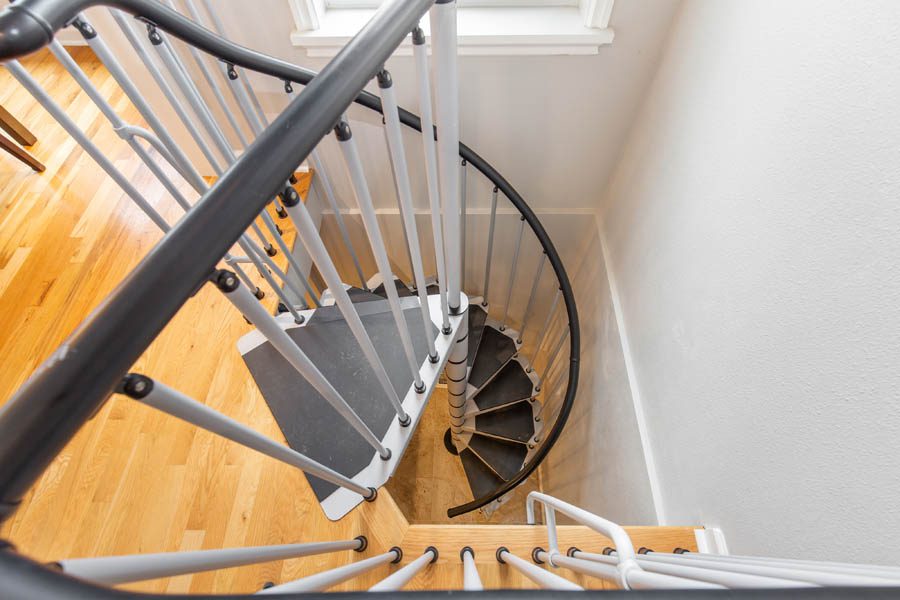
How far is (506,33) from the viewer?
1.72 meters

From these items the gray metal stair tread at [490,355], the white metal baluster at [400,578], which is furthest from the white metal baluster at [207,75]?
the gray metal stair tread at [490,355]

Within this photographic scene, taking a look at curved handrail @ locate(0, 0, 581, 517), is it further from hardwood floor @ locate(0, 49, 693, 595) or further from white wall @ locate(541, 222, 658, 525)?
hardwood floor @ locate(0, 49, 693, 595)

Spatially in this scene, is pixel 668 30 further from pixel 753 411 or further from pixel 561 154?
pixel 753 411

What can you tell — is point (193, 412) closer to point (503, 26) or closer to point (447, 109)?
point (447, 109)

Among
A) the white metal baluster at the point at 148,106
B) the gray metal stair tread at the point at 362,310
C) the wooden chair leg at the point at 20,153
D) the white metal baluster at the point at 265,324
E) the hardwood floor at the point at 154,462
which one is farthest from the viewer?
the wooden chair leg at the point at 20,153

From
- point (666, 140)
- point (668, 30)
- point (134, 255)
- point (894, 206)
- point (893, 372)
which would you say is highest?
point (668, 30)

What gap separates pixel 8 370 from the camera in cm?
160

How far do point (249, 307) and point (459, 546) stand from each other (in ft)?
3.34

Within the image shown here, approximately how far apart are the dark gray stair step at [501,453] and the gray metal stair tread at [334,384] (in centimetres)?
160

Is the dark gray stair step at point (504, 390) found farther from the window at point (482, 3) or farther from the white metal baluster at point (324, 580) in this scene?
the window at point (482, 3)

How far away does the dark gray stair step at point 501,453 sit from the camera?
288 cm

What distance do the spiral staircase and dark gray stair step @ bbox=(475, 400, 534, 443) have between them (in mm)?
485

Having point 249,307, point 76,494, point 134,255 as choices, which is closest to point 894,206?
point 249,307

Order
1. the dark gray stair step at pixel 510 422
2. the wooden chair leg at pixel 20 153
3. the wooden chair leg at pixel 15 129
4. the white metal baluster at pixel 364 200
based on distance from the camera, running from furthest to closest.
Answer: the dark gray stair step at pixel 510 422 < the wooden chair leg at pixel 15 129 < the wooden chair leg at pixel 20 153 < the white metal baluster at pixel 364 200
